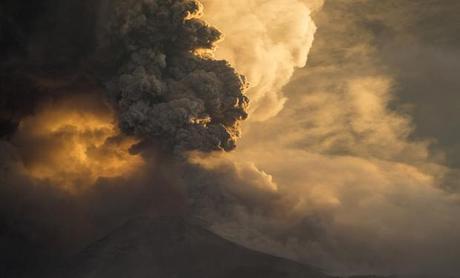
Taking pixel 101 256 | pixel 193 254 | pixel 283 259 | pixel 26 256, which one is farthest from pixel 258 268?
pixel 26 256

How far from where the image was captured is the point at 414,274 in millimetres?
77750

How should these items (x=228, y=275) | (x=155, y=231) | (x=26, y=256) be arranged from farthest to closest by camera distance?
(x=155, y=231), (x=26, y=256), (x=228, y=275)

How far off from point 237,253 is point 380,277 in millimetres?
16166

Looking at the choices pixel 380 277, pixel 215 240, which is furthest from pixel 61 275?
pixel 380 277

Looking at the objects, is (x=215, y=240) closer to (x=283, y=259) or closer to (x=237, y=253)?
(x=237, y=253)

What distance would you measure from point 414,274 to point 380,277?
12.1 feet

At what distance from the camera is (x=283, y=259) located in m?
77.1

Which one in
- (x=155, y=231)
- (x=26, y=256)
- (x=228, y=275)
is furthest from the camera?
(x=155, y=231)

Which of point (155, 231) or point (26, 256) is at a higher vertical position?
point (155, 231)

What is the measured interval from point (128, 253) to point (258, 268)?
1643cm

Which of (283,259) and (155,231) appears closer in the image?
(283,259)

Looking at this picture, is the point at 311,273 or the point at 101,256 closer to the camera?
the point at 311,273

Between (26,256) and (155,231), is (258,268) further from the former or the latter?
(26,256)

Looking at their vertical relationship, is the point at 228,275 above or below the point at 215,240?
below
